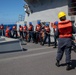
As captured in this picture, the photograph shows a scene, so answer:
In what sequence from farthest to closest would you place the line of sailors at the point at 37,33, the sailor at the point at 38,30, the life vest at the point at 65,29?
the sailor at the point at 38,30, the line of sailors at the point at 37,33, the life vest at the point at 65,29

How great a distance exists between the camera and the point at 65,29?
7.34 m

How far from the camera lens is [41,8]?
2047cm

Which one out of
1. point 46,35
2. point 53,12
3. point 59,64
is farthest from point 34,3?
point 59,64

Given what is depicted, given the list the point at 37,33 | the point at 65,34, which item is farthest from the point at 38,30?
the point at 65,34

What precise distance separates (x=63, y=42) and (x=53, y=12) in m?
10.8

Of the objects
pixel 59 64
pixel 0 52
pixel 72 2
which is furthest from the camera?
pixel 72 2

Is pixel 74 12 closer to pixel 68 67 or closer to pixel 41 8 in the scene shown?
pixel 41 8

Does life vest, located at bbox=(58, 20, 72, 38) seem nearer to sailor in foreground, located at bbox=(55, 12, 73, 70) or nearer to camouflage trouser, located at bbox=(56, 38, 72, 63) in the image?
sailor in foreground, located at bbox=(55, 12, 73, 70)

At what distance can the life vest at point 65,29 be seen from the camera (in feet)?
24.0

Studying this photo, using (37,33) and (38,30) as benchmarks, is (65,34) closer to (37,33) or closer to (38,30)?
(38,30)

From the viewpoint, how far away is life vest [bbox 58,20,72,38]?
288 inches

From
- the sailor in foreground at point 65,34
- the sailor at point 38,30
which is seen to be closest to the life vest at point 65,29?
the sailor in foreground at point 65,34

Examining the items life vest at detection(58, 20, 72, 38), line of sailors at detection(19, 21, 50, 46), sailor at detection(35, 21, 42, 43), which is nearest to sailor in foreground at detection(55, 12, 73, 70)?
life vest at detection(58, 20, 72, 38)

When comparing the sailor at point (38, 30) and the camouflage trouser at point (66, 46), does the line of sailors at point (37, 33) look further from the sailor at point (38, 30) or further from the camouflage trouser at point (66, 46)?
the camouflage trouser at point (66, 46)
